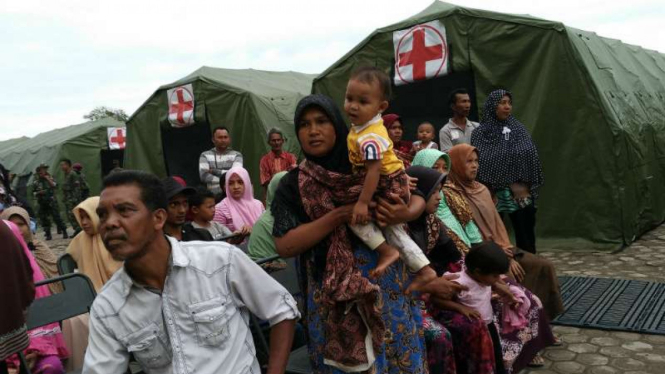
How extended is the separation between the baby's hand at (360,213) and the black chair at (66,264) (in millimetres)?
2652

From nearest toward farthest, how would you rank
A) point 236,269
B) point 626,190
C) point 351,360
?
point 236,269, point 351,360, point 626,190

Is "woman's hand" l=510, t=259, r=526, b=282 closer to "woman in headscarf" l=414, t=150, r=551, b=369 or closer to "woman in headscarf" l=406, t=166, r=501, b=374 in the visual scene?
"woman in headscarf" l=414, t=150, r=551, b=369

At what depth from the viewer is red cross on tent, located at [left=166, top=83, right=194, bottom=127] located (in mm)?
10914

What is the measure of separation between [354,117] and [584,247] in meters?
5.54

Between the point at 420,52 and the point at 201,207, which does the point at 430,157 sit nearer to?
the point at 201,207

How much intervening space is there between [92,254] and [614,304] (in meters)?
4.43

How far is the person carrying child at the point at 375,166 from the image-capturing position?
2.12 metres

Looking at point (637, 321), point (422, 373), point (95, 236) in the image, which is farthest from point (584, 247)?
point (95, 236)

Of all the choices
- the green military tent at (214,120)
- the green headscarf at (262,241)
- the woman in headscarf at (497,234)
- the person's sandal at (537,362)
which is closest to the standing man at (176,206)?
the green headscarf at (262,241)

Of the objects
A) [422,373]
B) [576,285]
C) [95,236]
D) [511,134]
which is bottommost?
[576,285]

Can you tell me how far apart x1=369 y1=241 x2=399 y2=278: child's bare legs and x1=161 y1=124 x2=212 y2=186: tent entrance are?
10.3 m

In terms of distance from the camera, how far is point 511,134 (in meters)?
5.73

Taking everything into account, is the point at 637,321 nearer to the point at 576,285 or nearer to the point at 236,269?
the point at 576,285

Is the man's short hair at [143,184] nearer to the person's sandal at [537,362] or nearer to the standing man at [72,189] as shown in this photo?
the person's sandal at [537,362]
